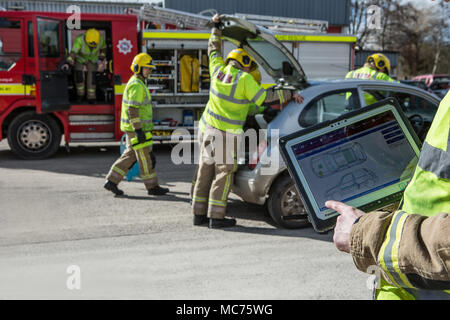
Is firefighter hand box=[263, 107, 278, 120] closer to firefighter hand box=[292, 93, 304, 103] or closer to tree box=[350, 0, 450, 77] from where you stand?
firefighter hand box=[292, 93, 304, 103]

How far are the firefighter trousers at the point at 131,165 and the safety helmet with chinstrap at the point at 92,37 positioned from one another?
4201 mm

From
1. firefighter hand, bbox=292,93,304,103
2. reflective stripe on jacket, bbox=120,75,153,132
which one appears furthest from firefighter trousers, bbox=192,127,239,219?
reflective stripe on jacket, bbox=120,75,153,132

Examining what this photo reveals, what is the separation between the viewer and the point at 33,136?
9641 mm

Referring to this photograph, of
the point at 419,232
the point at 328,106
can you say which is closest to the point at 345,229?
the point at 419,232

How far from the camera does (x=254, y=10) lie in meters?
22.8

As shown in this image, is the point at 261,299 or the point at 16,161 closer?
the point at 261,299

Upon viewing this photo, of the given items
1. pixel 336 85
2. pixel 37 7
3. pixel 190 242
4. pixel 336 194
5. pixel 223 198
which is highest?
pixel 37 7

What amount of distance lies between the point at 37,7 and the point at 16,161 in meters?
13.9

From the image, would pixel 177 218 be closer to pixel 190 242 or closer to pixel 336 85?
pixel 190 242

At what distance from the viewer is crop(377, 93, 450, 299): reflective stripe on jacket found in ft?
4.58

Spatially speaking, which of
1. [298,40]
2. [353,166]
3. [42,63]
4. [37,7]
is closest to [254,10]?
[37,7]

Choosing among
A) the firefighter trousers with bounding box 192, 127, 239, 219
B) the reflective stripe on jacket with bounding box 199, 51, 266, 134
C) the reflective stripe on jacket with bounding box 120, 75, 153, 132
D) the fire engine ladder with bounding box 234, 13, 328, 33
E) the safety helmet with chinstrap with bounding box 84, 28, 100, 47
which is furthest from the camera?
the fire engine ladder with bounding box 234, 13, 328, 33

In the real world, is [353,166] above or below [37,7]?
below

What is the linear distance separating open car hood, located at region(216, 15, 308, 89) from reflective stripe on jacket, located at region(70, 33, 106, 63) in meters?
5.47
